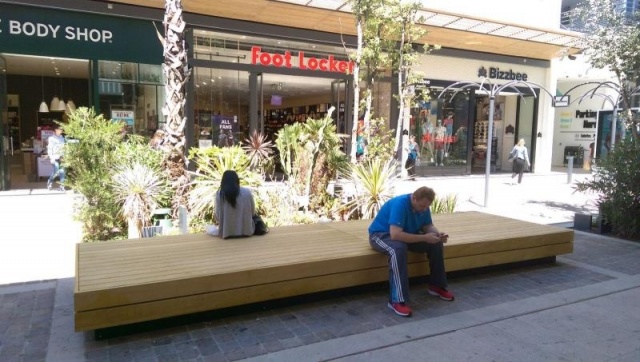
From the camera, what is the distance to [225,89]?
1425 centimetres

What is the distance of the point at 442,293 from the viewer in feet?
15.8

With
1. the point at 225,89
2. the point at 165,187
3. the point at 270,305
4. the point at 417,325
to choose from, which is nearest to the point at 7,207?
the point at 165,187

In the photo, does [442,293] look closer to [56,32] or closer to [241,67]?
[241,67]

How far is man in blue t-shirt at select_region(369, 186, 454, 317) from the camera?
443cm

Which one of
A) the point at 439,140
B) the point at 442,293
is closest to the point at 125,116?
the point at 442,293

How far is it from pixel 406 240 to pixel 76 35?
10.8m

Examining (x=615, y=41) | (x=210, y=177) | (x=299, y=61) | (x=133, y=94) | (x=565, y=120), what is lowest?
(x=210, y=177)

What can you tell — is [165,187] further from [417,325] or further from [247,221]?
[417,325]

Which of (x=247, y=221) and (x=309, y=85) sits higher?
(x=309, y=85)

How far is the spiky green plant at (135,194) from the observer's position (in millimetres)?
6629

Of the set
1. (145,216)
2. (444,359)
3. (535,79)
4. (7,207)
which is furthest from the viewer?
(535,79)

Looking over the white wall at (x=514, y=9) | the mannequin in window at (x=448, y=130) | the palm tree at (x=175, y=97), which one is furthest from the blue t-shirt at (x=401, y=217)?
the mannequin in window at (x=448, y=130)

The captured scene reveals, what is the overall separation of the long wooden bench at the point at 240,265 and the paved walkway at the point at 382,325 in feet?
0.73

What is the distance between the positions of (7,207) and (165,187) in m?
5.05
